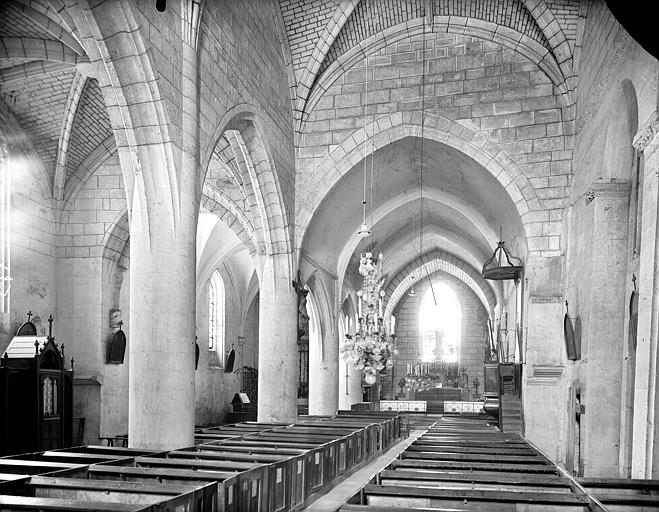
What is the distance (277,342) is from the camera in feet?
43.1

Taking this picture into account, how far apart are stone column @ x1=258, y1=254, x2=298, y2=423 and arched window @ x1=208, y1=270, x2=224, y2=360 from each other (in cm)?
642

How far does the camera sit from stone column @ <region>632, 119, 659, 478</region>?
6.02 meters

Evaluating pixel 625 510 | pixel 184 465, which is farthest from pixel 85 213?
pixel 625 510

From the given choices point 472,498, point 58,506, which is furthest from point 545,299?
point 58,506

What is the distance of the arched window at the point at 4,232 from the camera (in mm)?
10828

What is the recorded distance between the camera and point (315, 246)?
15.1 m

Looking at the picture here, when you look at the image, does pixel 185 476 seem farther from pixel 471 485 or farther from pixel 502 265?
pixel 502 265

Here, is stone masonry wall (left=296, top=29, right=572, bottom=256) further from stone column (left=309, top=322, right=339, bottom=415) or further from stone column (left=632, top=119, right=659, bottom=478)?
stone column (left=632, top=119, right=659, bottom=478)

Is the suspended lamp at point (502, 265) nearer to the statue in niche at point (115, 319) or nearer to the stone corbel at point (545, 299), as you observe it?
the stone corbel at point (545, 299)

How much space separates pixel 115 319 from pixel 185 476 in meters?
7.87

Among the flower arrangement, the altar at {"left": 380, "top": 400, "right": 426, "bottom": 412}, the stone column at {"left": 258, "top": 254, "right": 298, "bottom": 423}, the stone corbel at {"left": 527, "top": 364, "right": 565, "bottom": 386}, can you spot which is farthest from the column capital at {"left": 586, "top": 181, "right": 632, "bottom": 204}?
the altar at {"left": 380, "top": 400, "right": 426, "bottom": 412}

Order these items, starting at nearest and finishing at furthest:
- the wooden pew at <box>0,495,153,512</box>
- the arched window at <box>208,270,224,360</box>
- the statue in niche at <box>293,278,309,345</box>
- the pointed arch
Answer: the wooden pew at <box>0,495,153,512</box>
the pointed arch
the statue in niche at <box>293,278,309,345</box>
the arched window at <box>208,270,224,360</box>

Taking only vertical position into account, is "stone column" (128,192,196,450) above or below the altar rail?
above

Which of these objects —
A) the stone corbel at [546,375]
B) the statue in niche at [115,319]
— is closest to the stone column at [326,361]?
the statue in niche at [115,319]
